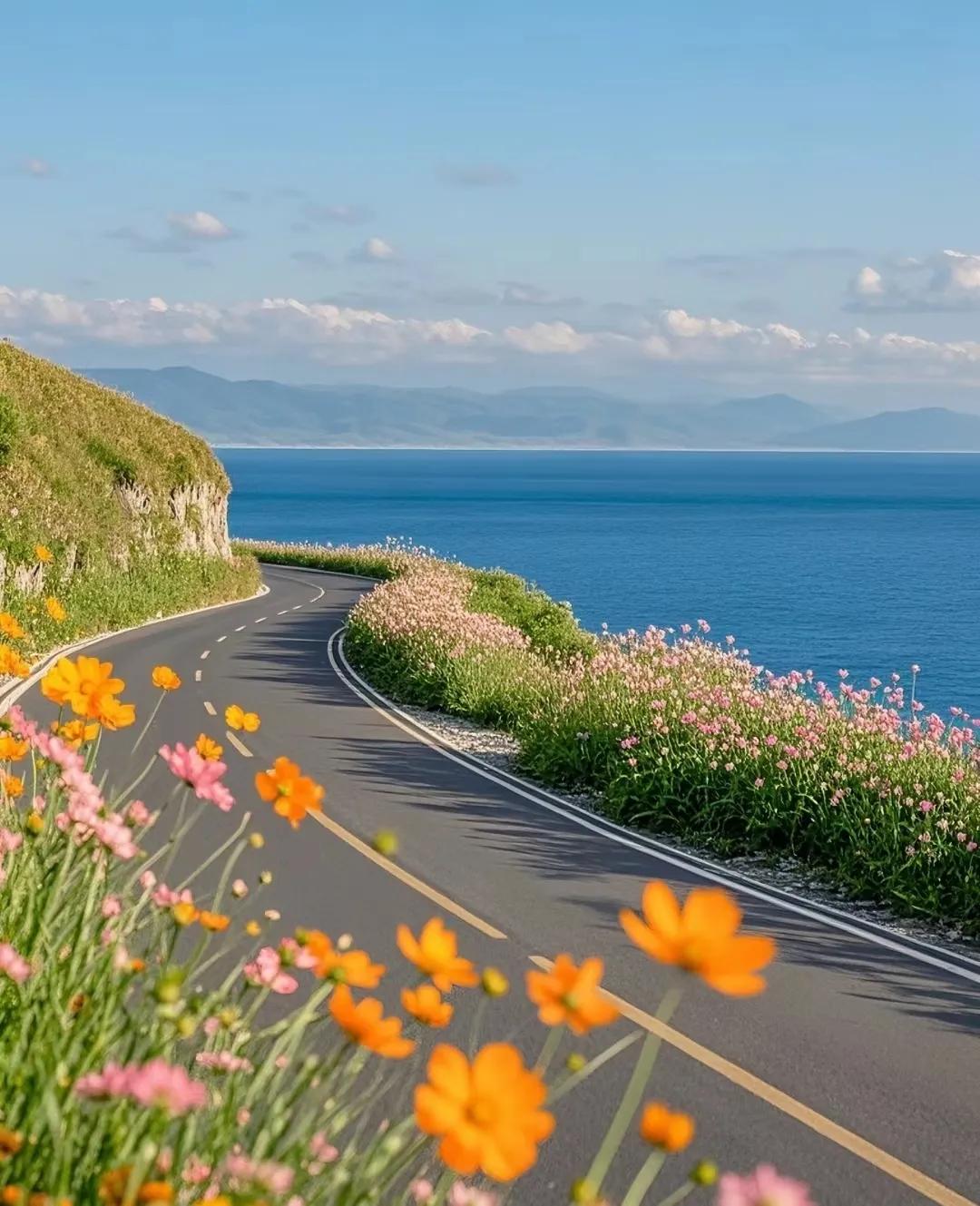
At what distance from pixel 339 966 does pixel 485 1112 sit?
0.92 metres

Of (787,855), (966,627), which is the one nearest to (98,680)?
(787,855)

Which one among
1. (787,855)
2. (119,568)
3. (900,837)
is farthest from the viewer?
(119,568)

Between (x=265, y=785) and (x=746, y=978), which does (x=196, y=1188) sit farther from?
(x=746, y=978)

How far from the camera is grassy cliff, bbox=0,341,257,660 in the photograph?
110 ft

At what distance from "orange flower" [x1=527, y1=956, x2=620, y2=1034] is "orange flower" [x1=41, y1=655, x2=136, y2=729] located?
238cm

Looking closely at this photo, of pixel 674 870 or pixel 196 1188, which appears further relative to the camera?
pixel 674 870

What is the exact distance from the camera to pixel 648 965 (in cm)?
988

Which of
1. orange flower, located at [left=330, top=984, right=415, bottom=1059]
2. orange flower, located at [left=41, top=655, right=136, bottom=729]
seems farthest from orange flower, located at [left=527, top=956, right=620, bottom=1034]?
orange flower, located at [left=41, top=655, right=136, bottom=729]

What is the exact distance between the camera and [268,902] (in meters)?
11.1

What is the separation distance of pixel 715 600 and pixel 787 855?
67726mm

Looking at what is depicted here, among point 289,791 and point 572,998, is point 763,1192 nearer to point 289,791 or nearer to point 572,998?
point 572,998

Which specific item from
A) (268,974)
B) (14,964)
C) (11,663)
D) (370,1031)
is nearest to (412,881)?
(11,663)

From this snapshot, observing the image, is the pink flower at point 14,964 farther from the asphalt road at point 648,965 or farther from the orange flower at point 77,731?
the asphalt road at point 648,965

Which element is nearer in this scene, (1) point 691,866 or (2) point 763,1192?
(2) point 763,1192
